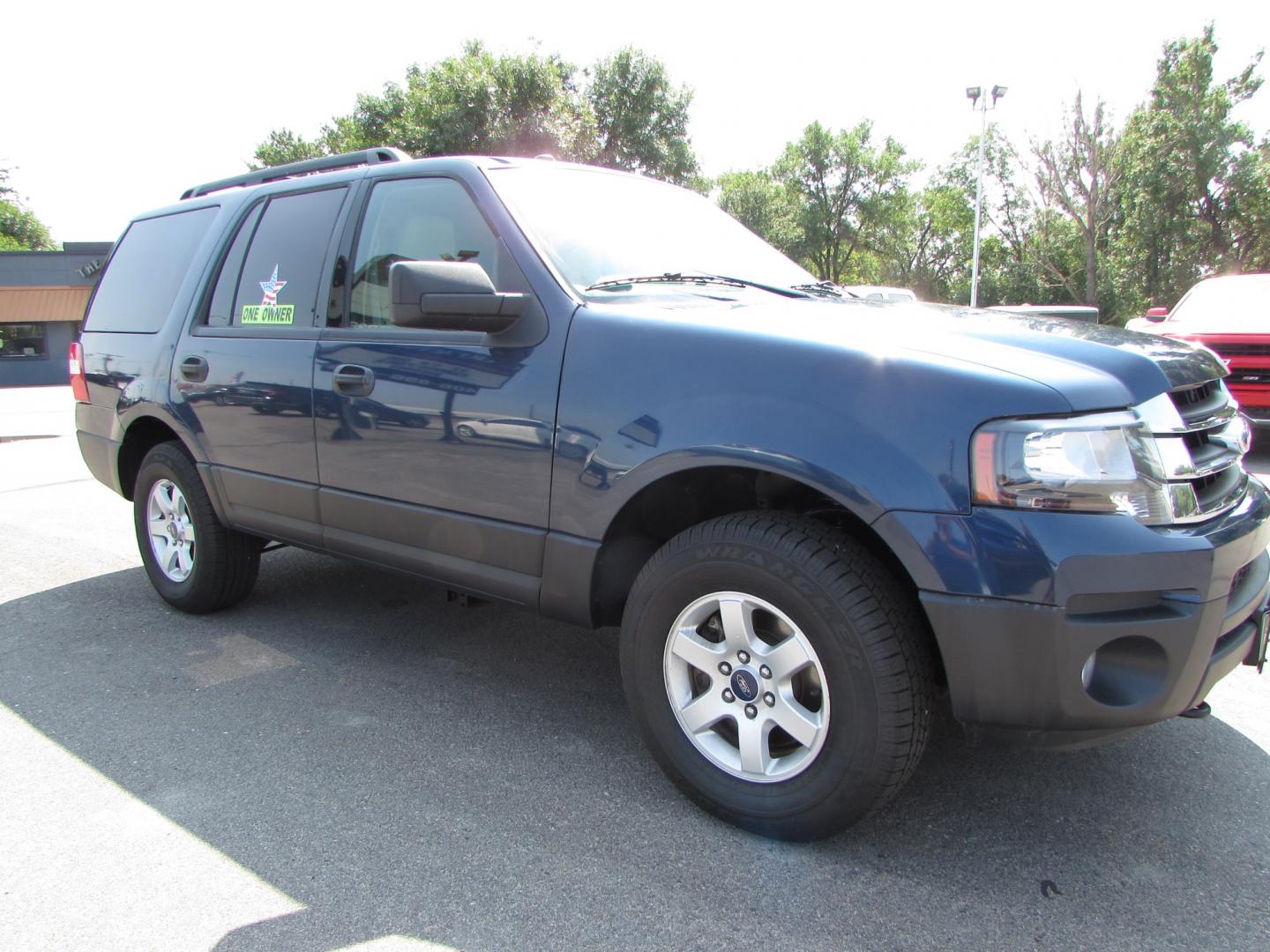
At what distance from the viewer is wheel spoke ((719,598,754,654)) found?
95.3 inches

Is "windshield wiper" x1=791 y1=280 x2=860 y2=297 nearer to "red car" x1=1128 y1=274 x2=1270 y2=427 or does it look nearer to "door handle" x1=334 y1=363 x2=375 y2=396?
"door handle" x1=334 y1=363 x2=375 y2=396

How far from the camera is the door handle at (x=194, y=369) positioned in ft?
13.1

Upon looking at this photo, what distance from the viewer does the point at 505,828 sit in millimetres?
2570

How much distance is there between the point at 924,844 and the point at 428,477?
6.10 ft

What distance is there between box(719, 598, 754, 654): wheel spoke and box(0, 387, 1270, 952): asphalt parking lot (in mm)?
535

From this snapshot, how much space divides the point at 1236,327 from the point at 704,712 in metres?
7.85

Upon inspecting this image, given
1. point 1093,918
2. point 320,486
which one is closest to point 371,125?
point 320,486

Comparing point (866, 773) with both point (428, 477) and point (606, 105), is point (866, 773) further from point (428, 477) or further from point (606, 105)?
point (606, 105)

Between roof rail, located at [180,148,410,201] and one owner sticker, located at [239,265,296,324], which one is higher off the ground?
roof rail, located at [180,148,410,201]

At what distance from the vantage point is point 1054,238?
41.3 m

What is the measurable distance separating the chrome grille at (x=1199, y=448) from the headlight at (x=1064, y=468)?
11 centimetres

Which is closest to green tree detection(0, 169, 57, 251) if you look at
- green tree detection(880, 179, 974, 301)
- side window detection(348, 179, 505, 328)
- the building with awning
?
the building with awning

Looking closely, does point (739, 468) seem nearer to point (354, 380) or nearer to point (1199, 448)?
point (1199, 448)

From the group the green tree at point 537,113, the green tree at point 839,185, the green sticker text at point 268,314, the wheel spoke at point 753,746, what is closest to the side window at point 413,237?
the green sticker text at point 268,314
